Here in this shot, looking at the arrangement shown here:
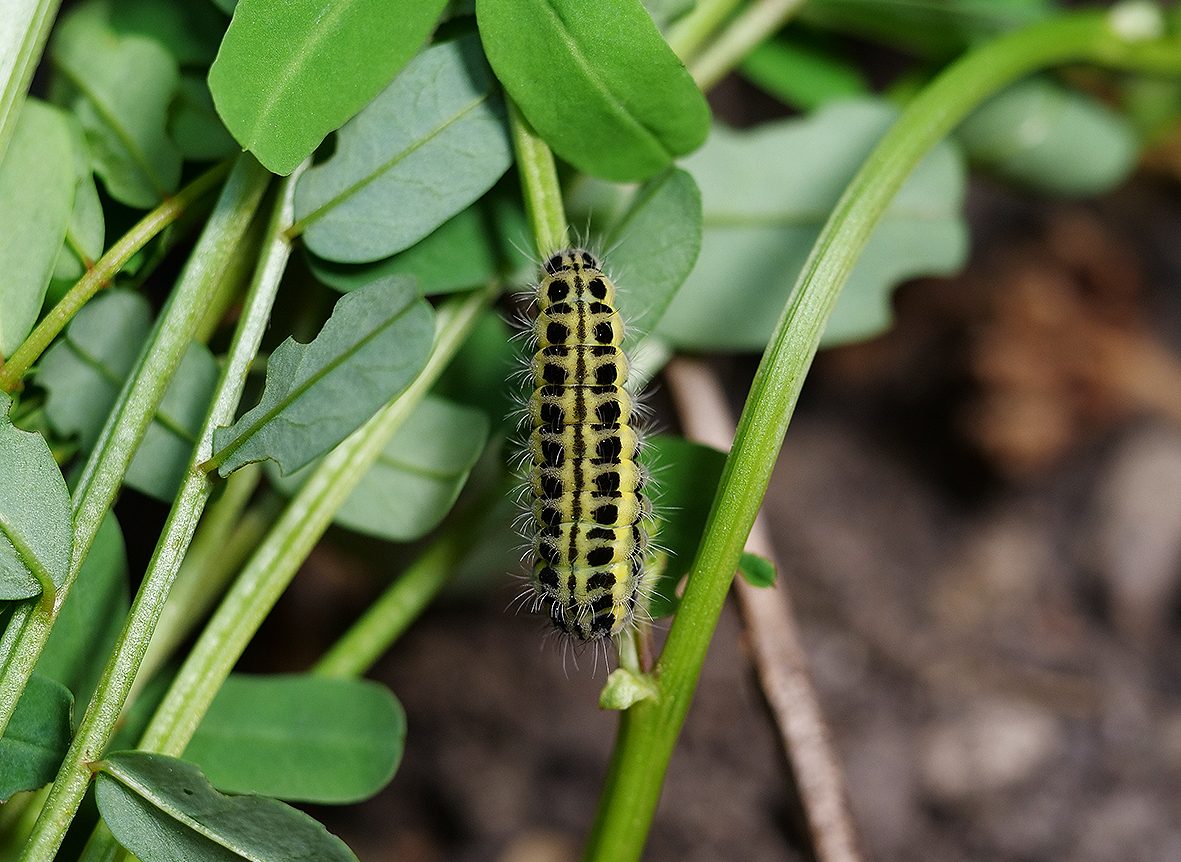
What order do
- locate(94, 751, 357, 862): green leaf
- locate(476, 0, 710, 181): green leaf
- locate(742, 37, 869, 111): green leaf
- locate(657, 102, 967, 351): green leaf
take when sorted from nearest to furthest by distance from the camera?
locate(94, 751, 357, 862): green leaf < locate(476, 0, 710, 181): green leaf < locate(657, 102, 967, 351): green leaf < locate(742, 37, 869, 111): green leaf

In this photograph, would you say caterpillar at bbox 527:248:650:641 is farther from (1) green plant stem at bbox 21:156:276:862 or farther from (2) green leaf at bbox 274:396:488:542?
(1) green plant stem at bbox 21:156:276:862

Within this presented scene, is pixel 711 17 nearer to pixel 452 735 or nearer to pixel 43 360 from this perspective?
pixel 43 360

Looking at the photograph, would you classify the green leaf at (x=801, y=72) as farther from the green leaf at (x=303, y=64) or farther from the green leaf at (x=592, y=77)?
the green leaf at (x=303, y=64)

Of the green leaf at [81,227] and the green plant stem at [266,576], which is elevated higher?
the green leaf at [81,227]

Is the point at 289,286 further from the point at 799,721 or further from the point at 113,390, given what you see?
the point at 799,721

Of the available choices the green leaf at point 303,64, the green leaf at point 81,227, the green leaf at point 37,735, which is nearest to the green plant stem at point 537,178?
the green leaf at point 303,64

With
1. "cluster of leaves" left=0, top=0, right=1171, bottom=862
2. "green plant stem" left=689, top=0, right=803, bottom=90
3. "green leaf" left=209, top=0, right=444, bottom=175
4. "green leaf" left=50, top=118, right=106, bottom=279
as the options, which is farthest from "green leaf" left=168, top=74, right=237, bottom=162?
"green plant stem" left=689, top=0, right=803, bottom=90
